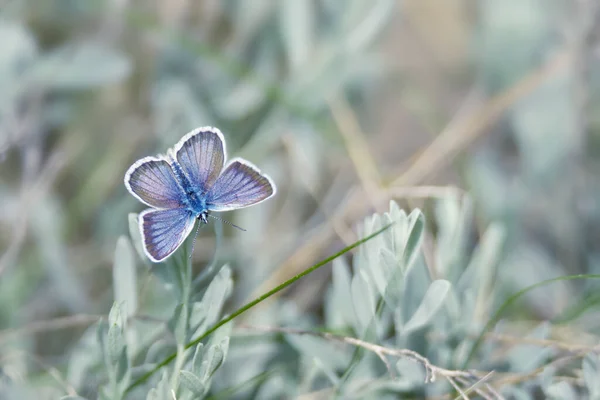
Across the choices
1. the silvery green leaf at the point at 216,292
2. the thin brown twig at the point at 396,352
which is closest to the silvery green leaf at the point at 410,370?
the thin brown twig at the point at 396,352

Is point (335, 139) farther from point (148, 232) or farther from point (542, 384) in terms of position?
point (148, 232)

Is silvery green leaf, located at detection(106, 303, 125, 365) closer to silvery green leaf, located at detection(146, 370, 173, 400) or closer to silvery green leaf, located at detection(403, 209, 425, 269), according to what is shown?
silvery green leaf, located at detection(146, 370, 173, 400)

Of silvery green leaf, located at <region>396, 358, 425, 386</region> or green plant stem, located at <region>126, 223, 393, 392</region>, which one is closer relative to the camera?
green plant stem, located at <region>126, 223, 393, 392</region>

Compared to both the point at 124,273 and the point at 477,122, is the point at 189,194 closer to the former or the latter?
the point at 124,273

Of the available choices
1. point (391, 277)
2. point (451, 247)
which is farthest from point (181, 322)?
point (451, 247)

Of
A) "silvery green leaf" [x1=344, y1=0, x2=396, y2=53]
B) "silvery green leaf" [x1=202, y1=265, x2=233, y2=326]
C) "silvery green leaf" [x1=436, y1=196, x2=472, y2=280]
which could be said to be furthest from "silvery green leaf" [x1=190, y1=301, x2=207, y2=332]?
"silvery green leaf" [x1=344, y1=0, x2=396, y2=53]

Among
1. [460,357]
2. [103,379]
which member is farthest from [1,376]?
[460,357]

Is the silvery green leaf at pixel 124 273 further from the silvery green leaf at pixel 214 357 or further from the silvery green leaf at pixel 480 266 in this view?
the silvery green leaf at pixel 480 266
